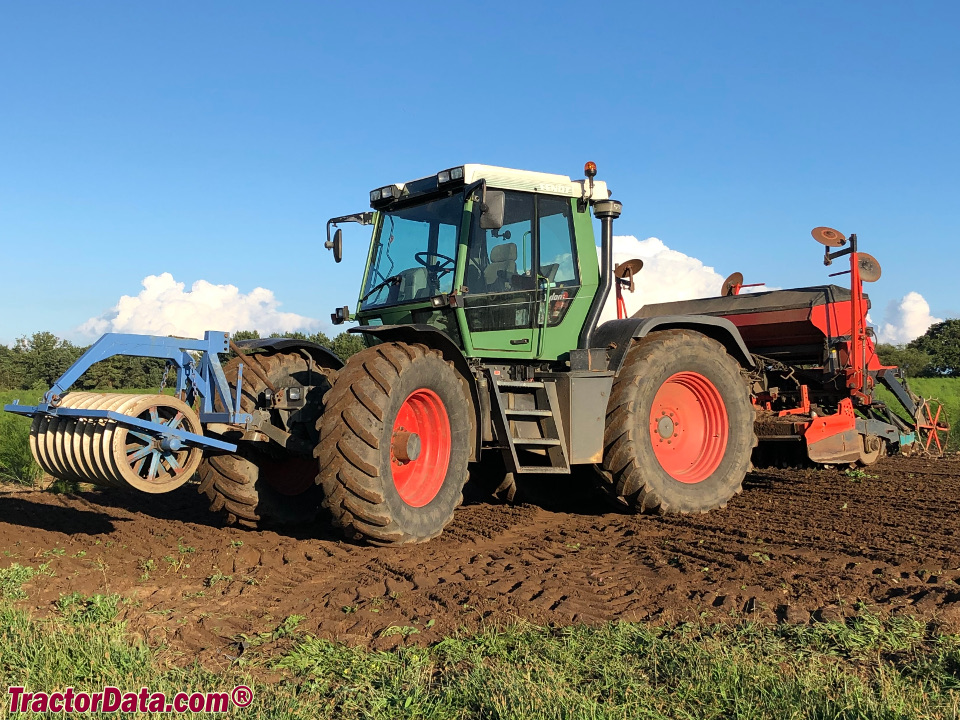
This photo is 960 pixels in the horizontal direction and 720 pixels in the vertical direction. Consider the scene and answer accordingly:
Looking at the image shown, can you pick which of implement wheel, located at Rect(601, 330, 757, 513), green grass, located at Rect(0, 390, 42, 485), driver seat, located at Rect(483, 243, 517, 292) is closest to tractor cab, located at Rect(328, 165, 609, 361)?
A: driver seat, located at Rect(483, 243, 517, 292)

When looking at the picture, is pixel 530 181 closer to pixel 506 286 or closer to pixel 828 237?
pixel 506 286

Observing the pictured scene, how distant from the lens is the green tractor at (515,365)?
5.90 meters

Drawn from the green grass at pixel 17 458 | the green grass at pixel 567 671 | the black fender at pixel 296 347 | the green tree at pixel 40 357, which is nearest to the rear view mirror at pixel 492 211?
the black fender at pixel 296 347

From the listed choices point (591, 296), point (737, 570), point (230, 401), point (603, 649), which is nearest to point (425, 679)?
point (603, 649)

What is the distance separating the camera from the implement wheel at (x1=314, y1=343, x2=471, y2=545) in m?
5.27

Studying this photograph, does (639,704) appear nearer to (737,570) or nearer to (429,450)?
(737,570)

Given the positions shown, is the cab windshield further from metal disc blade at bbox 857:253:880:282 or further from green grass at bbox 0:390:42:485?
green grass at bbox 0:390:42:485

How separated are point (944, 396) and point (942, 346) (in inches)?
985

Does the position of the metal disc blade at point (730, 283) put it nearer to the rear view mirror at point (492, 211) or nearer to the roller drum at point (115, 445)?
the rear view mirror at point (492, 211)

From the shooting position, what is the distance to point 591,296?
7.16 metres

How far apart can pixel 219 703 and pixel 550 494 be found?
5453 millimetres

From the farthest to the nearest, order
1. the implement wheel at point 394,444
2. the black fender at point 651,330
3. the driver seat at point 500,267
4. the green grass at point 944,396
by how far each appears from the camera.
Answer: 1. the green grass at point 944,396
2. the black fender at point 651,330
3. the driver seat at point 500,267
4. the implement wheel at point 394,444

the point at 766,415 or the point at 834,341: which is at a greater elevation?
the point at 834,341

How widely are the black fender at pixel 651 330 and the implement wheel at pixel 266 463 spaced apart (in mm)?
2330
